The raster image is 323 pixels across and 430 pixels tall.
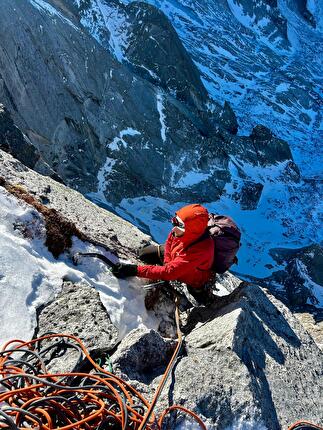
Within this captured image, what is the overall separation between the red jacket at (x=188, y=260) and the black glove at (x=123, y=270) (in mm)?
138

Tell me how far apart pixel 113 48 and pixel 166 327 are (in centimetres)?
11653

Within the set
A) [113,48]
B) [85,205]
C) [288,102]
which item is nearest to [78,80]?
[113,48]

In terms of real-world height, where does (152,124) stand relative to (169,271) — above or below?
below

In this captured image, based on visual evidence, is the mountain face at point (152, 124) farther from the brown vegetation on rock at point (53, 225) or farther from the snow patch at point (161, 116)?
the brown vegetation on rock at point (53, 225)

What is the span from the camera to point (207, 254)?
6871 millimetres

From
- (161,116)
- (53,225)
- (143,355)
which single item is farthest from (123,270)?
(161,116)

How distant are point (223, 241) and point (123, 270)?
1.60 m

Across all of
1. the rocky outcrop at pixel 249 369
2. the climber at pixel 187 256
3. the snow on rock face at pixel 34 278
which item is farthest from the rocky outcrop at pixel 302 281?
the snow on rock face at pixel 34 278

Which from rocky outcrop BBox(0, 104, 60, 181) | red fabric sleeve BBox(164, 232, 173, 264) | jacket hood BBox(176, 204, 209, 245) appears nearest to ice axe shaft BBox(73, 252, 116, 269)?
red fabric sleeve BBox(164, 232, 173, 264)

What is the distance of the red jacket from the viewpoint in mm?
6656

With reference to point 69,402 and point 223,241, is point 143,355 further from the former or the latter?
point 223,241

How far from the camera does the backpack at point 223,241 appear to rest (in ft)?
23.3

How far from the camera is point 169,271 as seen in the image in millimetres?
6812

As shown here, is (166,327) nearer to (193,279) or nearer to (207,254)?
(193,279)
